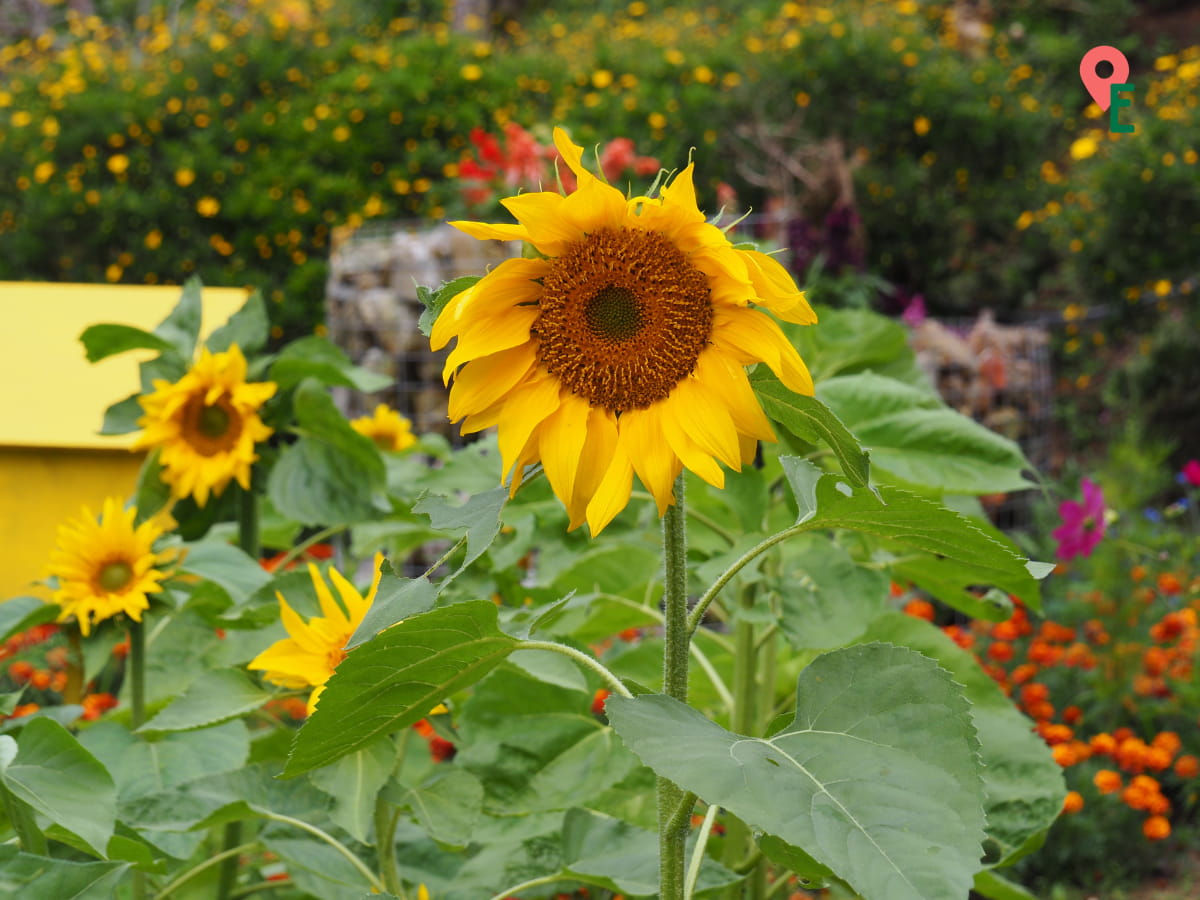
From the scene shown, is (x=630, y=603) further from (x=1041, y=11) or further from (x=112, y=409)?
(x=1041, y=11)

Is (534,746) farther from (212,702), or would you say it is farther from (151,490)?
(151,490)

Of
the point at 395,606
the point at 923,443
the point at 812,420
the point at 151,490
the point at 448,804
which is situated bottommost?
the point at 448,804

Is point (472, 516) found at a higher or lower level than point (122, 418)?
higher

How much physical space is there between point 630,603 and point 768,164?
4597 millimetres

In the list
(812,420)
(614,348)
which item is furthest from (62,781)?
(812,420)

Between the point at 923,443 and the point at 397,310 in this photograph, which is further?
the point at 397,310

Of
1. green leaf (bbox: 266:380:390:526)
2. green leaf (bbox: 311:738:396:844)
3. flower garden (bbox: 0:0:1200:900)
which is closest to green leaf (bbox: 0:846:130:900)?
flower garden (bbox: 0:0:1200:900)

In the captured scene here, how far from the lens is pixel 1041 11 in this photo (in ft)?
28.8

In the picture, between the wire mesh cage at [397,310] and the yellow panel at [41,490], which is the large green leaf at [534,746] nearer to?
the yellow panel at [41,490]

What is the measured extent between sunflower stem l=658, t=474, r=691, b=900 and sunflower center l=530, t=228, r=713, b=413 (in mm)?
90

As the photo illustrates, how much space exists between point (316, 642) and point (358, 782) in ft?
0.50

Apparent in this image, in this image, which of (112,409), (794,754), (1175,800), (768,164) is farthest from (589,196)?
(768,164)

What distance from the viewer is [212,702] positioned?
1360 millimetres

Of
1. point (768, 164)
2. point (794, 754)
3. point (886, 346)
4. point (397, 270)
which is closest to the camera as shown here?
point (794, 754)
